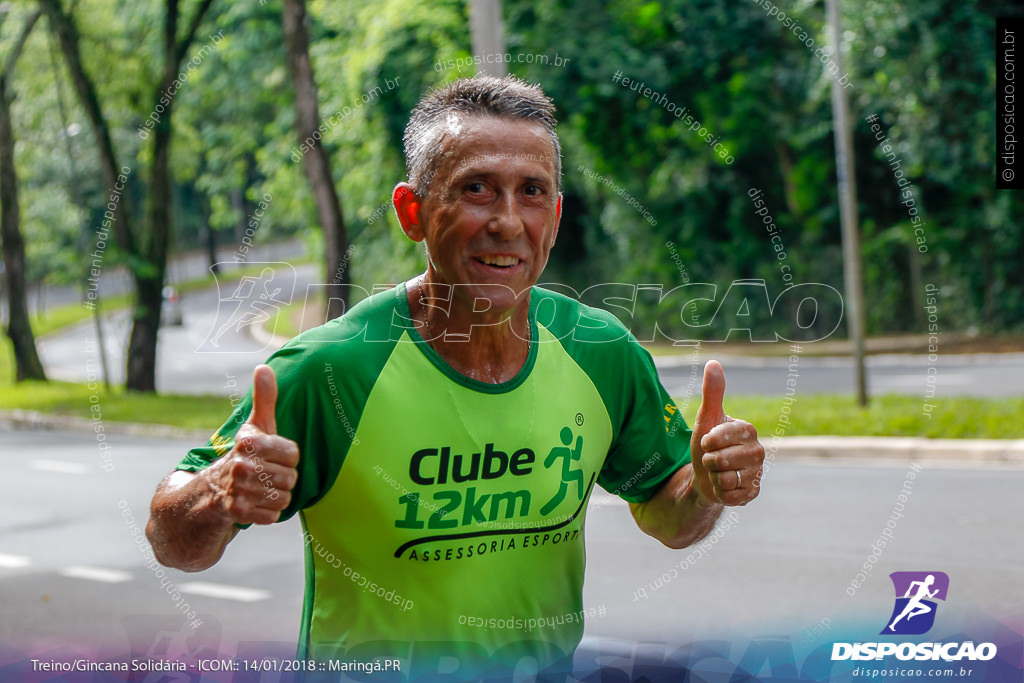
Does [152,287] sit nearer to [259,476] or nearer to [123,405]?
[123,405]

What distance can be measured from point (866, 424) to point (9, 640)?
7404 millimetres

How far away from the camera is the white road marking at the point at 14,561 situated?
771 cm

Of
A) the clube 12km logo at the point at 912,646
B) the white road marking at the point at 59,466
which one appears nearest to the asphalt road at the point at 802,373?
the white road marking at the point at 59,466

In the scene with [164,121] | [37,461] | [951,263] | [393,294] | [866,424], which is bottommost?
[37,461]

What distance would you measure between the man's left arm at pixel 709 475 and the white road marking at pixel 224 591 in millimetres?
4592

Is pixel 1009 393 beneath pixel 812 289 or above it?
beneath

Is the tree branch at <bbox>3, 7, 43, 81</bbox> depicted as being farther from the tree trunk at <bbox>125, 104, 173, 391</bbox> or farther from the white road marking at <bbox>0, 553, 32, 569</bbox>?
the white road marking at <bbox>0, 553, 32, 569</bbox>

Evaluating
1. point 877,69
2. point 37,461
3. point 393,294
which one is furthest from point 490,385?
point 877,69

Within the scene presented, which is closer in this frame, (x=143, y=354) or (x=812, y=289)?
(x=143, y=354)

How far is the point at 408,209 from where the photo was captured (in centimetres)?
217

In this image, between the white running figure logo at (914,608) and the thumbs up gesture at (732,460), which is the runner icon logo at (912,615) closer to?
the white running figure logo at (914,608)

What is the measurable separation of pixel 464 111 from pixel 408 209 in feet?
0.70

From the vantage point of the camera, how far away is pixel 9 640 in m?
6.02

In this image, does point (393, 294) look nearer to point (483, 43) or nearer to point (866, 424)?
point (483, 43)
